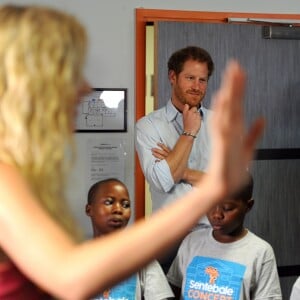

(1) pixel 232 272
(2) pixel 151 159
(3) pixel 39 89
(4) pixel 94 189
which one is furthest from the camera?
(2) pixel 151 159

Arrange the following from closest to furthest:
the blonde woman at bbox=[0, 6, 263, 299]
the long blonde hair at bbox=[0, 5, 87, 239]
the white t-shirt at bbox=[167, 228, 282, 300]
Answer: the blonde woman at bbox=[0, 6, 263, 299] → the long blonde hair at bbox=[0, 5, 87, 239] → the white t-shirt at bbox=[167, 228, 282, 300]

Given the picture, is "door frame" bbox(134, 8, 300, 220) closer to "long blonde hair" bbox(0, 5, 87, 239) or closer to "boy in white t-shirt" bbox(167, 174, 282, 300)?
"boy in white t-shirt" bbox(167, 174, 282, 300)

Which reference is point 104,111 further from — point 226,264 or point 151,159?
point 226,264

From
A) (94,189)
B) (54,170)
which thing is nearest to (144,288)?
(94,189)

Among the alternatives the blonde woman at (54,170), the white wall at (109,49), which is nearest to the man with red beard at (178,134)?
the white wall at (109,49)

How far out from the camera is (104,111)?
118 inches

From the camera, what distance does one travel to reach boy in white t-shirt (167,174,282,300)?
2396 mm

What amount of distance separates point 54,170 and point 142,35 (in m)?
2.20

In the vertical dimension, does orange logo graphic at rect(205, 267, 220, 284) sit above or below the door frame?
below

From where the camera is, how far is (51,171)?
879 mm

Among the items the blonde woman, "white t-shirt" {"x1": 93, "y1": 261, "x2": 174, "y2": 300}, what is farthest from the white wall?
the blonde woman

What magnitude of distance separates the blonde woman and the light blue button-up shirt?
2046 millimetres

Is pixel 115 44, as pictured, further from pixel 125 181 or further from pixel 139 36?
pixel 125 181

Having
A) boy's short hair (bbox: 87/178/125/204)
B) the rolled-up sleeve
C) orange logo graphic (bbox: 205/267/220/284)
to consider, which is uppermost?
the rolled-up sleeve
